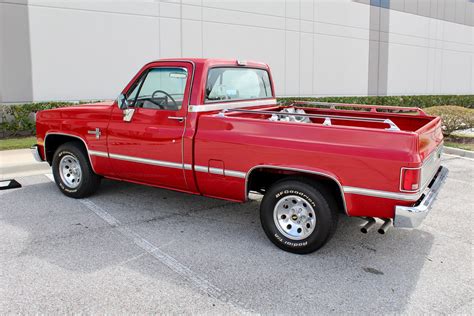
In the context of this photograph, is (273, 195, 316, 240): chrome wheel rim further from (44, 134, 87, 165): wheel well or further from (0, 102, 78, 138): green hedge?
(0, 102, 78, 138): green hedge

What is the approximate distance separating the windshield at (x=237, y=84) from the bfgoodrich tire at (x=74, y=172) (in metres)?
2.08

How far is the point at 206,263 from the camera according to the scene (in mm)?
4340

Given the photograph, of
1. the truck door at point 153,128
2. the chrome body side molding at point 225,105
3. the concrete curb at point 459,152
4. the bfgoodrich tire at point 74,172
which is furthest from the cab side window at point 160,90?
the concrete curb at point 459,152

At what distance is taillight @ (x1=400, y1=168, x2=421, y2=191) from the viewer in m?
3.95

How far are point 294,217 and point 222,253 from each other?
2.63 feet

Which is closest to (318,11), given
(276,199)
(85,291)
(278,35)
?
(278,35)

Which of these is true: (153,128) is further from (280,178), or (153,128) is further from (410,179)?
(410,179)

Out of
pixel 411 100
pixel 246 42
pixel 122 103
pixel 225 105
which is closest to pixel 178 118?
pixel 225 105

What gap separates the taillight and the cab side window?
2.56 metres

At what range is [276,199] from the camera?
4.62 meters

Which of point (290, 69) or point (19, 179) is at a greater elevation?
point (290, 69)

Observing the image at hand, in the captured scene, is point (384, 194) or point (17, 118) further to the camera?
point (17, 118)

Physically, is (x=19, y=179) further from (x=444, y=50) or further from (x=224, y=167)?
(x=444, y=50)

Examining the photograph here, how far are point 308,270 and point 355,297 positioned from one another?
1.93 ft
